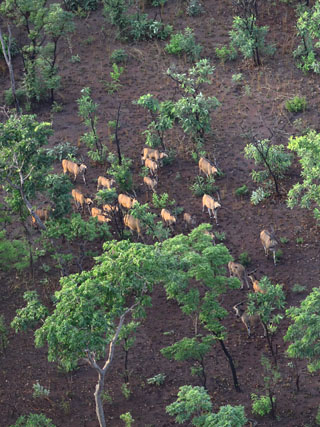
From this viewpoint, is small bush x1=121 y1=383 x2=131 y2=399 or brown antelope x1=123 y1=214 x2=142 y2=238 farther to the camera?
brown antelope x1=123 y1=214 x2=142 y2=238

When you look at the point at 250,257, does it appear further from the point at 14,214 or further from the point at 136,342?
the point at 14,214

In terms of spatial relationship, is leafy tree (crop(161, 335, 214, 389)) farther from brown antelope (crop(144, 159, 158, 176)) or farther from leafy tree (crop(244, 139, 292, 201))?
brown antelope (crop(144, 159, 158, 176))

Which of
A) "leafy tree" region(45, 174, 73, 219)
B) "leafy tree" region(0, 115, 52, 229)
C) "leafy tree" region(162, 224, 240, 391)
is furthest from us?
"leafy tree" region(45, 174, 73, 219)

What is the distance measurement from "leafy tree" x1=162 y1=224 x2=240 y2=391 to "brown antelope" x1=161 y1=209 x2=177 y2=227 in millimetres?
5747

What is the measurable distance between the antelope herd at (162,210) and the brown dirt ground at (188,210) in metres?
0.39

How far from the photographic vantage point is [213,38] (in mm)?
42156

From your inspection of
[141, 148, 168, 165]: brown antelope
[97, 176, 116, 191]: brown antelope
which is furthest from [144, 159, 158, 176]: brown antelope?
[97, 176, 116, 191]: brown antelope

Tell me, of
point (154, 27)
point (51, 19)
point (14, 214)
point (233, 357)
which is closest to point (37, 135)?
point (14, 214)

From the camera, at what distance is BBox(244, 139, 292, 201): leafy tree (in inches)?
1305

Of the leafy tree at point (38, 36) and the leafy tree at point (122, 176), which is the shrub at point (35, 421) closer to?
the leafy tree at point (122, 176)

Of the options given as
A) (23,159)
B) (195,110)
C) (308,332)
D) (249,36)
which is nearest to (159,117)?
(195,110)

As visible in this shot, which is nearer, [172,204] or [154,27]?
[172,204]

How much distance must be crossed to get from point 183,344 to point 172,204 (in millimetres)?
8770

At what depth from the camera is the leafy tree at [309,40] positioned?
1476 inches
